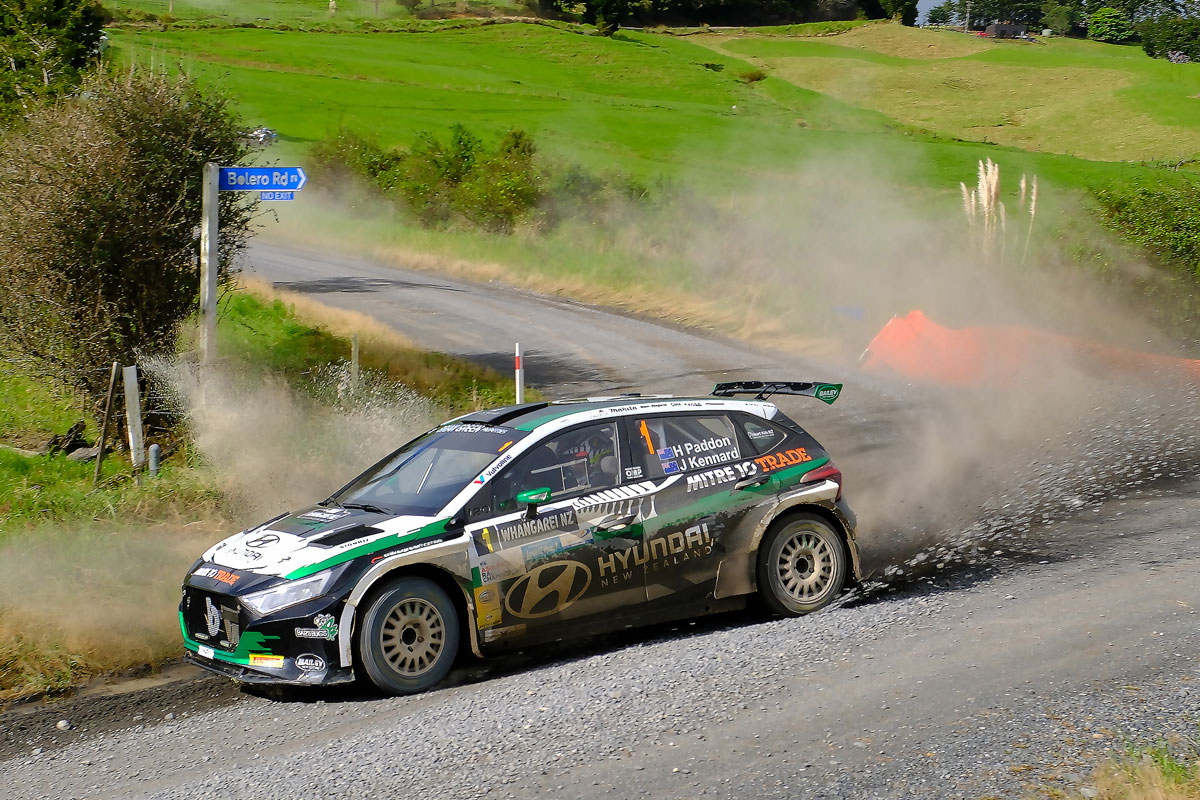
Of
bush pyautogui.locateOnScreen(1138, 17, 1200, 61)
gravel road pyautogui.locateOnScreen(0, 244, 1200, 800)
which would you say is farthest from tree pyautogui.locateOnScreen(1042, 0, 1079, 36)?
gravel road pyautogui.locateOnScreen(0, 244, 1200, 800)

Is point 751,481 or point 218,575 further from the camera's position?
point 751,481

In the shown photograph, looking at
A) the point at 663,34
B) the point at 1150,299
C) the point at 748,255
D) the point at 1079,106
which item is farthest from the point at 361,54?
the point at 1150,299

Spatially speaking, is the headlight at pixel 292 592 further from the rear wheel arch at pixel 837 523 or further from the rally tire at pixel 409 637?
the rear wheel arch at pixel 837 523

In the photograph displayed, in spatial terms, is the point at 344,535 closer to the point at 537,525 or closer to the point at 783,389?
the point at 537,525

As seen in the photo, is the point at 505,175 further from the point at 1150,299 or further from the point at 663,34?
the point at 663,34

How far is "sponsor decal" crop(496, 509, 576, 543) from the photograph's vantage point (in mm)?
7320

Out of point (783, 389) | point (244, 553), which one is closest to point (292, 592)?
point (244, 553)

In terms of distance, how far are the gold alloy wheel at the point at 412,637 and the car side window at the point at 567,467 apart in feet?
2.66

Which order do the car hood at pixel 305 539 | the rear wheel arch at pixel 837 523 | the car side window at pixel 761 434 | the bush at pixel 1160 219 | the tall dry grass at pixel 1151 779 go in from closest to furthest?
the tall dry grass at pixel 1151 779 < the car hood at pixel 305 539 < the rear wheel arch at pixel 837 523 < the car side window at pixel 761 434 < the bush at pixel 1160 219

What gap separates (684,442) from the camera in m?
8.14

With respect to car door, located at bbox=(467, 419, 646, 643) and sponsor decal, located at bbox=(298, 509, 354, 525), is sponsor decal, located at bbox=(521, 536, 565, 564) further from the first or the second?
sponsor decal, located at bbox=(298, 509, 354, 525)

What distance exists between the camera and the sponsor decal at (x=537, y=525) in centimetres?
732

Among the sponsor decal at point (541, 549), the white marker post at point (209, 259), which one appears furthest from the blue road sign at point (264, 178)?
the sponsor decal at point (541, 549)

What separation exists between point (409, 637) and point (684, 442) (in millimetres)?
2389
